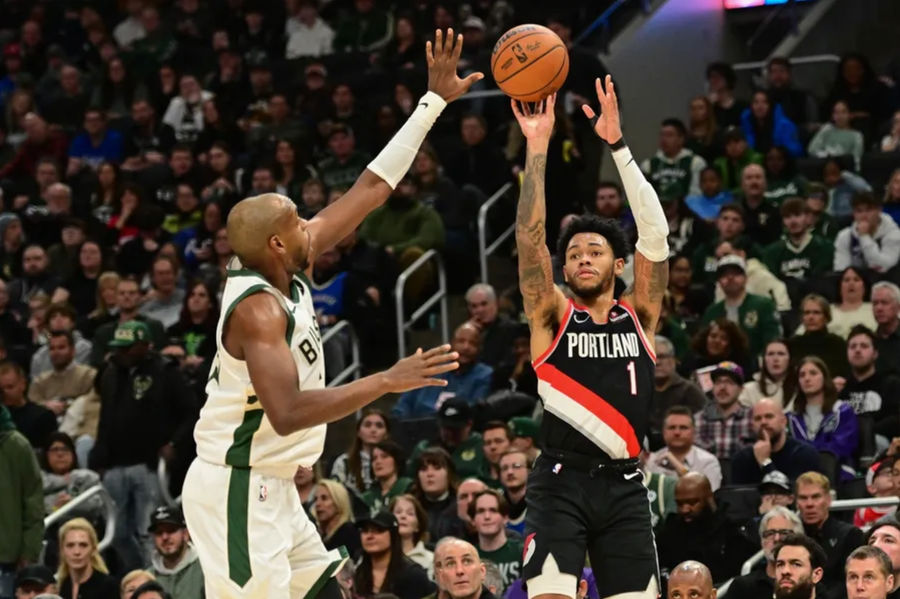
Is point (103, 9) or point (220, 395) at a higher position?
point (103, 9)

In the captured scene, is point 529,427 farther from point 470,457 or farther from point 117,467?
point 117,467

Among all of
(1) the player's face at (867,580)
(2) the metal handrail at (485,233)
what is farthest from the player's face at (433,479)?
(1) the player's face at (867,580)

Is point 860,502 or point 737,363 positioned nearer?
point 860,502

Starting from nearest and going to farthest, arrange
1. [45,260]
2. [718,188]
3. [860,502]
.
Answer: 1. [860,502]
2. [718,188]
3. [45,260]

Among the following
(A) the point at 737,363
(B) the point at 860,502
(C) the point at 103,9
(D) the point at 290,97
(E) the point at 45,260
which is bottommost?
(B) the point at 860,502

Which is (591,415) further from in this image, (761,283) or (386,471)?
(761,283)

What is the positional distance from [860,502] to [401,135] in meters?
4.86

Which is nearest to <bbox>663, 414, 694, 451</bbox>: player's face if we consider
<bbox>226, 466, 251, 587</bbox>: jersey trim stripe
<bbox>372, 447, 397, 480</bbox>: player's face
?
<bbox>372, 447, 397, 480</bbox>: player's face

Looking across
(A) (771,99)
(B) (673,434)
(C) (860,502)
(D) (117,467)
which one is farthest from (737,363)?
(D) (117,467)

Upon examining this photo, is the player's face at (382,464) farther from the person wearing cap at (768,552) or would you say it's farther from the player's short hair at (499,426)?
the person wearing cap at (768,552)

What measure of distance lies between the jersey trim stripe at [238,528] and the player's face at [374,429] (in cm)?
691

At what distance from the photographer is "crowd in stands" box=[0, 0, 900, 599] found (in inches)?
454

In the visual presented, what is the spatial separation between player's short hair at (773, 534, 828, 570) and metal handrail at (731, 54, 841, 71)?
8.80 meters

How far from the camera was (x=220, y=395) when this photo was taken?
6297 mm
